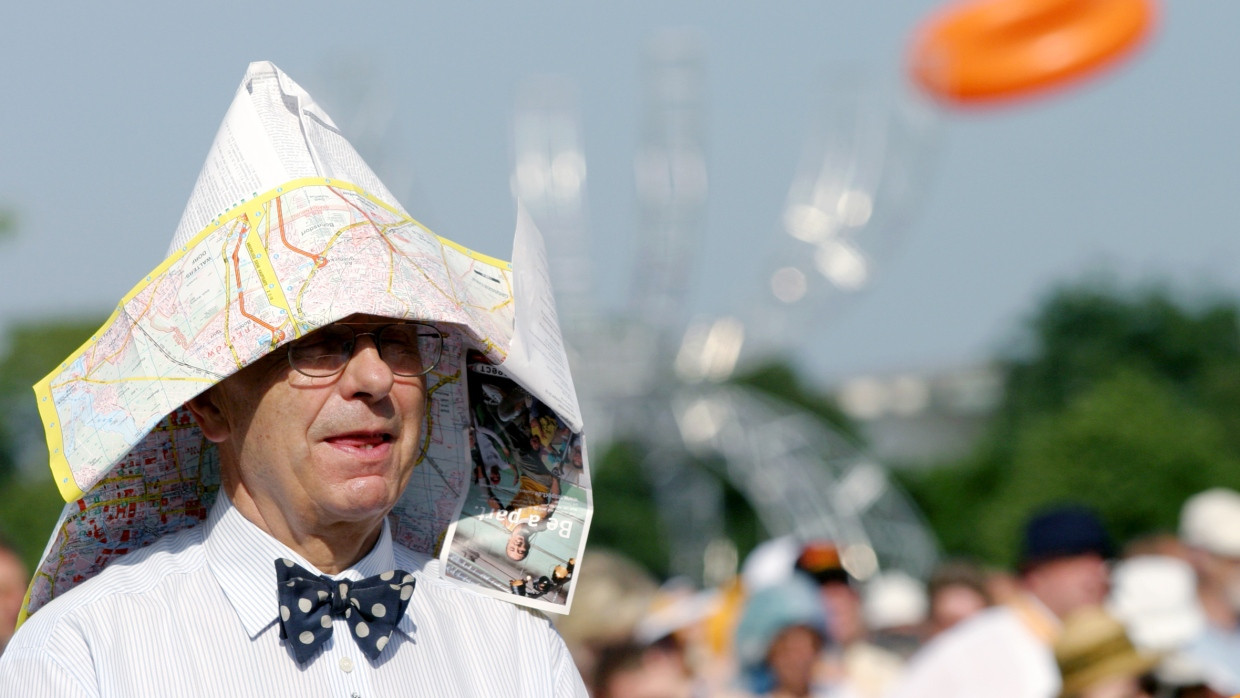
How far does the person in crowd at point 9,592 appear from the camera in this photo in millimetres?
4930

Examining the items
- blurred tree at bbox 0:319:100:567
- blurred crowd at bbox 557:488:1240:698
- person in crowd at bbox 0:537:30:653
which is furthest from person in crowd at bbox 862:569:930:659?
blurred tree at bbox 0:319:100:567

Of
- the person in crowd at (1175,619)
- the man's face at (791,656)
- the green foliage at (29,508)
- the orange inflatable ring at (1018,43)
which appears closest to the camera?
the person in crowd at (1175,619)

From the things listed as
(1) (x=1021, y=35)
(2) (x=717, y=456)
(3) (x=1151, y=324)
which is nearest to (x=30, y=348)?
(2) (x=717, y=456)

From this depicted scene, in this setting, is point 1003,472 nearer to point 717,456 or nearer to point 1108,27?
point 717,456

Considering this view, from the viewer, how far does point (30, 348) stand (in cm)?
6681

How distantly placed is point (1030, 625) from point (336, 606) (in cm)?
368

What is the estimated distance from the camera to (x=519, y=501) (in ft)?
10.0

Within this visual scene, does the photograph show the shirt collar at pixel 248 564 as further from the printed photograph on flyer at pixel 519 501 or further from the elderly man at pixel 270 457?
the printed photograph on flyer at pixel 519 501

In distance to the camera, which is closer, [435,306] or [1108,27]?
[435,306]

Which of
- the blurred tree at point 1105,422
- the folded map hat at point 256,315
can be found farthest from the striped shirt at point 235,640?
the blurred tree at point 1105,422

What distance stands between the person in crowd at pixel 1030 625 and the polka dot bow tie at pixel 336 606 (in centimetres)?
288

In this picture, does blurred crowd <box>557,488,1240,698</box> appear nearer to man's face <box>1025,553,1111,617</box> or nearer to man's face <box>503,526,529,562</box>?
man's face <box>1025,553,1111,617</box>

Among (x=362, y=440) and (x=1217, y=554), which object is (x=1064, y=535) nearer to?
(x=1217, y=554)

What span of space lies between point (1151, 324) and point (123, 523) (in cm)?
5850
